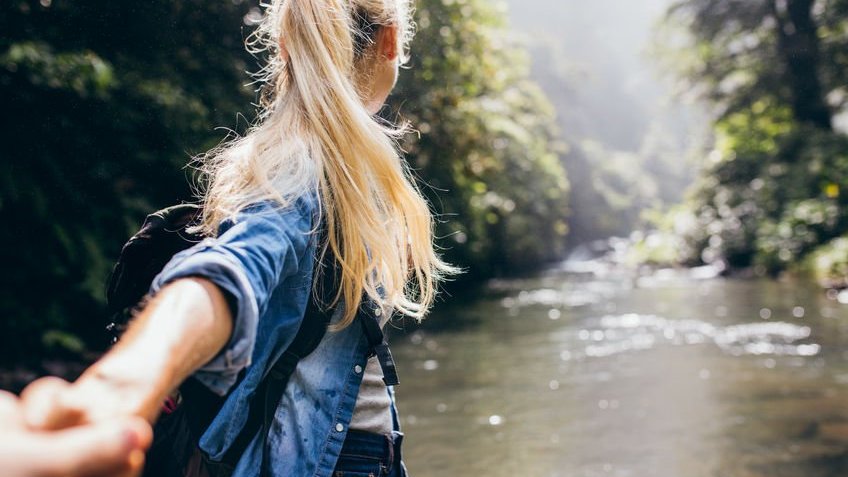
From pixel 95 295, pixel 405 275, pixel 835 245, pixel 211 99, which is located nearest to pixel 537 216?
pixel 835 245

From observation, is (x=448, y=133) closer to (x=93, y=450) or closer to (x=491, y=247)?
(x=491, y=247)

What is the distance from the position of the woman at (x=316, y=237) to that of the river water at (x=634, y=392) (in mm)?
3317

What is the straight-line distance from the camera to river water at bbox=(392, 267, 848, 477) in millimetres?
4723

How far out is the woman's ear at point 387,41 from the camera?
64.5 inches

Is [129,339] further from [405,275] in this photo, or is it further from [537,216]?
[537,216]

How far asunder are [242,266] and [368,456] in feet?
2.23

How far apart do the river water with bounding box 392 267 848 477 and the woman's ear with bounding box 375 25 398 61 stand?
3466 millimetres

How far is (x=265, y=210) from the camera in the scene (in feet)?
3.87

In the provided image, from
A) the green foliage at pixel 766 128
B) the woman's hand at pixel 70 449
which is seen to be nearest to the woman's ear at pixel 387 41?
the woman's hand at pixel 70 449

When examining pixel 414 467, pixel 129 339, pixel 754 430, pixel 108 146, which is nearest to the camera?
pixel 129 339

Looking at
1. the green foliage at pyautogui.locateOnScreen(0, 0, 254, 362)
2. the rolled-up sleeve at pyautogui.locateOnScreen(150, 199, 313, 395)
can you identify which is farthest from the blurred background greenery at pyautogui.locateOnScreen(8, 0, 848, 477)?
the rolled-up sleeve at pyautogui.locateOnScreen(150, 199, 313, 395)

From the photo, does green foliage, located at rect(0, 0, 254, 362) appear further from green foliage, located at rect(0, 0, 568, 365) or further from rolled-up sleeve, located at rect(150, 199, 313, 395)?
rolled-up sleeve, located at rect(150, 199, 313, 395)

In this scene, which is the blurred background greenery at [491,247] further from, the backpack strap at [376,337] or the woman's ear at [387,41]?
the backpack strap at [376,337]

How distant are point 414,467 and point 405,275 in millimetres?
3428
